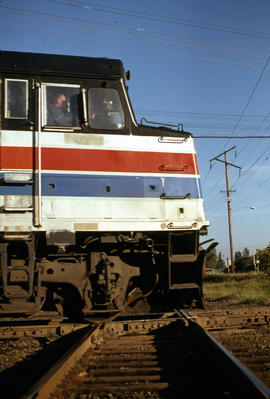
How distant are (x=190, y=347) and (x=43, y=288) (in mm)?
2660

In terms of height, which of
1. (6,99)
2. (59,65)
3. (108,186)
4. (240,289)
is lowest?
(240,289)

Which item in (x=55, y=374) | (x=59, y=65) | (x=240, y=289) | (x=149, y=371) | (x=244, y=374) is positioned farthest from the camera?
(x=240, y=289)

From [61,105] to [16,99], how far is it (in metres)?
0.73

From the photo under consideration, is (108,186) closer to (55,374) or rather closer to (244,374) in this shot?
(55,374)

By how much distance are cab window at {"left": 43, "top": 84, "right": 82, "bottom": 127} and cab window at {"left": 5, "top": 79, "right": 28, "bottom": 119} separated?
12.7 inches

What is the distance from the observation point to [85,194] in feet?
18.8

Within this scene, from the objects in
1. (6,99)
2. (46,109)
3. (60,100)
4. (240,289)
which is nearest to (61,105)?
(60,100)

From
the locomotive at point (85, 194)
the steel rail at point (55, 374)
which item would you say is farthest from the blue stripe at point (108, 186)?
the steel rail at point (55, 374)

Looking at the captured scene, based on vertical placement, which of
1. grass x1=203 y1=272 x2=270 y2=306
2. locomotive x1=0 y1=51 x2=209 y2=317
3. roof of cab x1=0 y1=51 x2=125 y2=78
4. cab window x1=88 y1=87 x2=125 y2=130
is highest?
roof of cab x1=0 y1=51 x2=125 y2=78

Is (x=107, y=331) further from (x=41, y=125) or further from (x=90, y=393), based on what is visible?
(x=41, y=125)

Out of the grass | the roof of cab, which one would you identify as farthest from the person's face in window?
the grass

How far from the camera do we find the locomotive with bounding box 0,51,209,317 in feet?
18.1

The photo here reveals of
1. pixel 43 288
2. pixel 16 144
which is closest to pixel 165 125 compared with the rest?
pixel 16 144

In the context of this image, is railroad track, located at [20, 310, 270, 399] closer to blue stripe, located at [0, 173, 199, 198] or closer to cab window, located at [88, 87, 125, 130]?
blue stripe, located at [0, 173, 199, 198]
